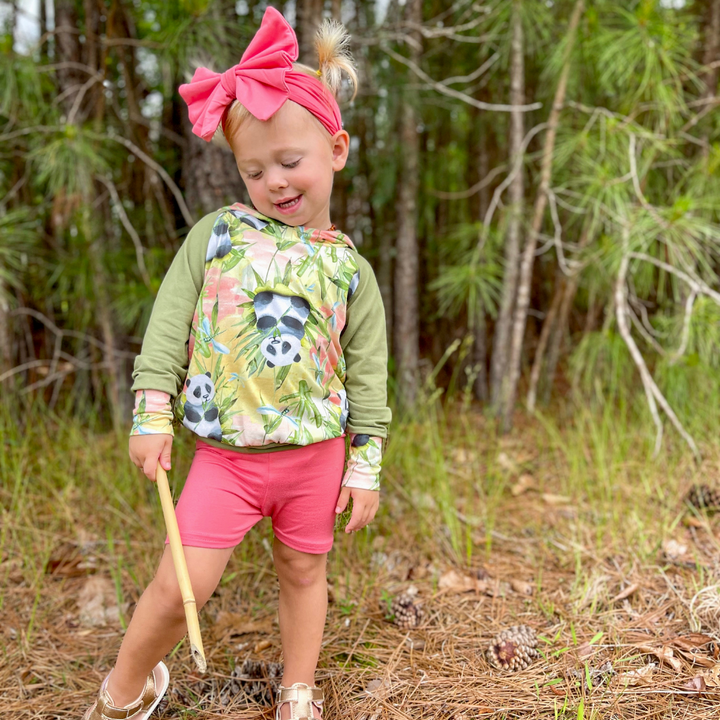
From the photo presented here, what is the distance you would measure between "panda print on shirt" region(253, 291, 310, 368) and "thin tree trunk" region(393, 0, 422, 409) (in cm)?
149

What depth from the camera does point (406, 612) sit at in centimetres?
138

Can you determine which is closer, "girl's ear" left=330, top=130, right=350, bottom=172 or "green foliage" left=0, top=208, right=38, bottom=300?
"girl's ear" left=330, top=130, right=350, bottom=172

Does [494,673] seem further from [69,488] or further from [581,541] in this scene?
[69,488]

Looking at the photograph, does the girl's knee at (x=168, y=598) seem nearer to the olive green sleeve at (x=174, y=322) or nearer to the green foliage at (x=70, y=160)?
the olive green sleeve at (x=174, y=322)

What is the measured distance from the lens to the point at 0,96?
2.05 meters

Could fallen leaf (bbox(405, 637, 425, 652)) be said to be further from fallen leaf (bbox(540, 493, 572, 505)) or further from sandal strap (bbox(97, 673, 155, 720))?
fallen leaf (bbox(540, 493, 572, 505))

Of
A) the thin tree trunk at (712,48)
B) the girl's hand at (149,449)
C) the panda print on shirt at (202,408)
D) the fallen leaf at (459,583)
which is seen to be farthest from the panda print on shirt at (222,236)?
the thin tree trunk at (712,48)

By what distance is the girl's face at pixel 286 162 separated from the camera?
1.03m

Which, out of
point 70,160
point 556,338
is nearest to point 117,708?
point 70,160

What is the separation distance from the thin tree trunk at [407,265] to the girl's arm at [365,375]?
1358 millimetres

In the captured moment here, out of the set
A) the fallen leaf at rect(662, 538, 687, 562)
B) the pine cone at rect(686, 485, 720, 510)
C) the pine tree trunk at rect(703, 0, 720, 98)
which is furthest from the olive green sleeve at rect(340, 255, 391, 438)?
the pine tree trunk at rect(703, 0, 720, 98)

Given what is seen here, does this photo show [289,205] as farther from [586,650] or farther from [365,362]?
[586,650]

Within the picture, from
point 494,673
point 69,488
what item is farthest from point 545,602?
point 69,488

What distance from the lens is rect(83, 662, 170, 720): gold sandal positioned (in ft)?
3.45
